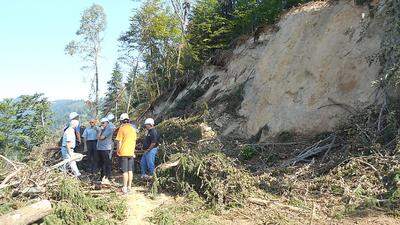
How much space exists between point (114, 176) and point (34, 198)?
3.18 metres

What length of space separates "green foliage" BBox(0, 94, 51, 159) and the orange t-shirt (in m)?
27.4

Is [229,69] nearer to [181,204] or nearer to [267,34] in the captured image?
[267,34]

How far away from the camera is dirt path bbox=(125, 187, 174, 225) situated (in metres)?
8.66

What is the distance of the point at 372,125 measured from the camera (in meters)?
10.0

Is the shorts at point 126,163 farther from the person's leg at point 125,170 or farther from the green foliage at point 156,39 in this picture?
the green foliage at point 156,39

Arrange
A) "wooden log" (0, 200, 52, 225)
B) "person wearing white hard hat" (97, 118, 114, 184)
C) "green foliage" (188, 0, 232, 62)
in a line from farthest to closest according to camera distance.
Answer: "green foliage" (188, 0, 232, 62)
"person wearing white hard hat" (97, 118, 114, 184)
"wooden log" (0, 200, 52, 225)

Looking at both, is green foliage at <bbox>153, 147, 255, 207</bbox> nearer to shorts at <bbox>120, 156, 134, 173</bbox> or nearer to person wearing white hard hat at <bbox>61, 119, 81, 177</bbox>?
shorts at <bbox>120, 156, 134, 173</bbox>

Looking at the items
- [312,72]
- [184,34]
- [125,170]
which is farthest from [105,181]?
[184,34]

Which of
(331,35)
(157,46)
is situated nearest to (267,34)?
(331,35)

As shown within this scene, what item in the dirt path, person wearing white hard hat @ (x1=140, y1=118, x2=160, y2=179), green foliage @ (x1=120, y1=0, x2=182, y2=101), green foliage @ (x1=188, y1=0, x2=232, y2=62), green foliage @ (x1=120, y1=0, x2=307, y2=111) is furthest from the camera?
green foliage @ (x1=120, y1=0, x2=182, y2=101)

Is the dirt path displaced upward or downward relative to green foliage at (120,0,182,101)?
downward

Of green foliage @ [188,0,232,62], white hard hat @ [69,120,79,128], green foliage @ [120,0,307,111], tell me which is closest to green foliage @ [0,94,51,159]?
green foliage @ [120,0,307,111]

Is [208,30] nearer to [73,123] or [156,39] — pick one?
[156,39]

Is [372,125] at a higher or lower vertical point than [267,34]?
lower
